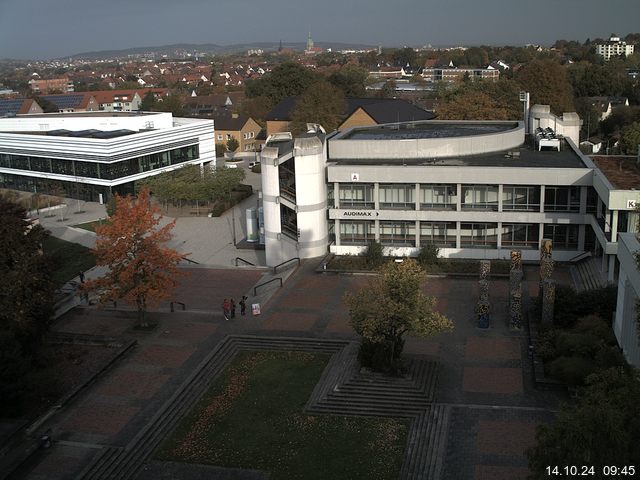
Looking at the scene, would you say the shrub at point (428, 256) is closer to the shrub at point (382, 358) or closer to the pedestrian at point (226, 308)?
the pedestrian at point (226, 308)

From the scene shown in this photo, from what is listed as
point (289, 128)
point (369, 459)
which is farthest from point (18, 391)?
point (289, 128)

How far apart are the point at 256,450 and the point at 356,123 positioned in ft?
192

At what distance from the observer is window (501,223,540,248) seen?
36.9 m

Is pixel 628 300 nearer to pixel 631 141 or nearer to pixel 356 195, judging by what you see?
pixel 356 195

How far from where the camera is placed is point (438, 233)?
38250mm

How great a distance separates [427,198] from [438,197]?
1.92 ft

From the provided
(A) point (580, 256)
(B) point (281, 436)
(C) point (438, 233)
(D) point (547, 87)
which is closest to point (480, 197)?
(C) point (438, 233)

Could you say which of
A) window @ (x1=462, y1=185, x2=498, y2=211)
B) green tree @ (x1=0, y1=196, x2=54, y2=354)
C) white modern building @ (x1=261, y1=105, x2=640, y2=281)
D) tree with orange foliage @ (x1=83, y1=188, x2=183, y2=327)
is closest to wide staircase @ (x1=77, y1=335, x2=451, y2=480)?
tree with orange foliage @ (x1=83, y1=188, x2=183, y2=327)

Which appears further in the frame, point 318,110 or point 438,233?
point 318,110

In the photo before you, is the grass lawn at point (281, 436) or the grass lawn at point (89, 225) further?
the grass lawn at point (89, 225)

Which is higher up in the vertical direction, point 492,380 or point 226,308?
point 226,308

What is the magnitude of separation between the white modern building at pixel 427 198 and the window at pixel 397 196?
0.05 metres

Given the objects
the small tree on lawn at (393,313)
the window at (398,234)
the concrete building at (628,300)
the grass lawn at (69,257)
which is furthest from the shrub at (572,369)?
the grass lawn at (69,257)

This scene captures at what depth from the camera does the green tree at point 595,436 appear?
40.3 ft
